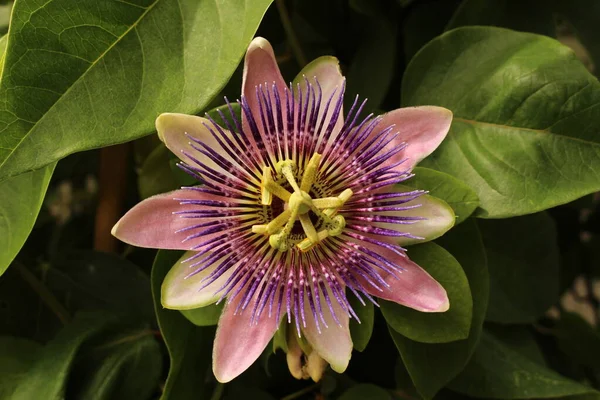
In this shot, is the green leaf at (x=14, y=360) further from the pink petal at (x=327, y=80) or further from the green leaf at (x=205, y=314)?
the pink petal at (x=327, y=80)

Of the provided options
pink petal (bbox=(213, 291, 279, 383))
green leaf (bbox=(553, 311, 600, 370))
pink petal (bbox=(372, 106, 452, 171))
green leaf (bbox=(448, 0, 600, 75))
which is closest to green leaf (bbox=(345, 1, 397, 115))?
green leaf (bbox=(448, 0, 600, 75))

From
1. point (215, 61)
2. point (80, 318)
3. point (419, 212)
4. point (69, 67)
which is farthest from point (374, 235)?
point (80, 318)

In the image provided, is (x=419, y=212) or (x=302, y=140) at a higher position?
(x=302, y=140)

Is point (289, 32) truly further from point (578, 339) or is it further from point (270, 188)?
point (578, 339)

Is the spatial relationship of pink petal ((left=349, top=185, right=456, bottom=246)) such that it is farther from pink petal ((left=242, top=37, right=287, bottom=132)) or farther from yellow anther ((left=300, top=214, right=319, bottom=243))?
pink petal ((left=242, top=37, right=287, bottom=132))

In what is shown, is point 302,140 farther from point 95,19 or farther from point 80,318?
point 80,318

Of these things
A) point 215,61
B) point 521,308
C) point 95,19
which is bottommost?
point 521,308
